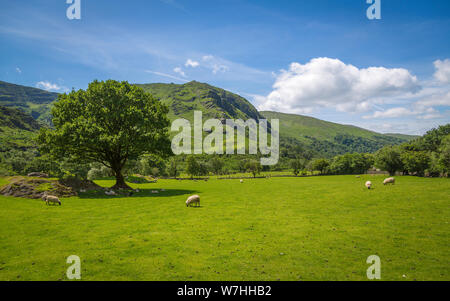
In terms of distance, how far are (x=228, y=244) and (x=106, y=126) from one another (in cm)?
3644

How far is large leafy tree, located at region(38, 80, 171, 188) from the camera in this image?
36.6 meters

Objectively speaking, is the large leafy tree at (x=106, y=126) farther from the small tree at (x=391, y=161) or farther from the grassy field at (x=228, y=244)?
the small tree at (x=391, y=161)

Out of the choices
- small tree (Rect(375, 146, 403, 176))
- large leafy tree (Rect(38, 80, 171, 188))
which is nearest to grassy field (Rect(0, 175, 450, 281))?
large leafy tree (Rect(38, 80, 171, 188))

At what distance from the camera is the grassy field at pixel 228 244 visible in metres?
10.2

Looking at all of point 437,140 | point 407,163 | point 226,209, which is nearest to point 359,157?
point 437,140

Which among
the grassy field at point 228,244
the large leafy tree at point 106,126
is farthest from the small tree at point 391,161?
the large leafy tree at point 106,126

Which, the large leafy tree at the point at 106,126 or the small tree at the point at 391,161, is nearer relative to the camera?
the large leafy tree at the point at 106,126

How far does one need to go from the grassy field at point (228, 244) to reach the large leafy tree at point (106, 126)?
55.4 ft

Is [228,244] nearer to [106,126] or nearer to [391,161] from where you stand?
[106,126]

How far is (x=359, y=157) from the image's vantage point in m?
151

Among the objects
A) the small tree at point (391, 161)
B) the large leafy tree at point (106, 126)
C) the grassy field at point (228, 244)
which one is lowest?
the grassy field at point (228, 244)

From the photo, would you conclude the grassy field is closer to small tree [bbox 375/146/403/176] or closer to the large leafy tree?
the large leafy tree
